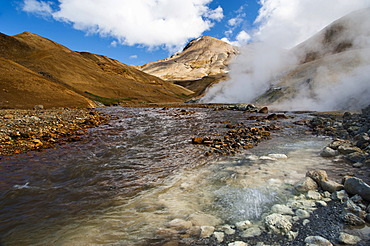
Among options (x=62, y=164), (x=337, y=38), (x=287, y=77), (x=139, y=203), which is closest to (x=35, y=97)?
(x=62, y=164)

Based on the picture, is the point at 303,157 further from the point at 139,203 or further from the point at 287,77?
the point at 287,77

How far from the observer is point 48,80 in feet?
140

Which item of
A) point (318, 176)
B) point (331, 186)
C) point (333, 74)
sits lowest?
point (331, 186)

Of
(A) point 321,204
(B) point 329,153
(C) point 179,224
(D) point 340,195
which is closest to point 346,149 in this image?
(B) point 329,153

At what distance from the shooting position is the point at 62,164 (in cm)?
826

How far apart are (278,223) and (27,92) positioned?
4131 centimetres

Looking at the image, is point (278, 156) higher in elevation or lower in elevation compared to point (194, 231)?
higher

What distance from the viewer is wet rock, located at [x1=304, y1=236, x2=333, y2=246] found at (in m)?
3.28

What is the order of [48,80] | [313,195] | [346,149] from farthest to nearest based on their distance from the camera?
1. [48,80]
2. [346,149]
3. [313,195]

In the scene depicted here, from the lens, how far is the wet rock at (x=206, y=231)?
388cm

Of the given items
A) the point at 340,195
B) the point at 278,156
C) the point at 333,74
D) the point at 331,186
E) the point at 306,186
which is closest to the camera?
the point at 340,195

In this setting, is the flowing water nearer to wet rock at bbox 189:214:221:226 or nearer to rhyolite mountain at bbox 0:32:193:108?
wet rock at bbox 189:214:221:226

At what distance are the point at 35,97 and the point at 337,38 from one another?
6681 cm

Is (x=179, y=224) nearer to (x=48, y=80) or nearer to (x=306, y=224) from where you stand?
(x=306, y=224)
